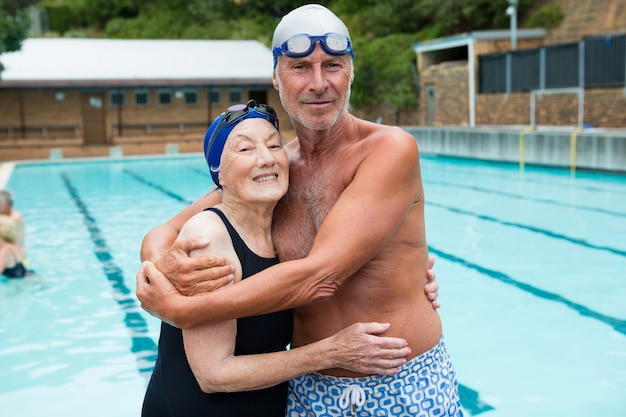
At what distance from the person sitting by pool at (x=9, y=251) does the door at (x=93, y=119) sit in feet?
73.3

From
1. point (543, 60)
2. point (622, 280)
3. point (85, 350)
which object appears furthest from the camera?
point (543, 60)

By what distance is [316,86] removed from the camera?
1.85 m

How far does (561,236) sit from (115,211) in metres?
7.93

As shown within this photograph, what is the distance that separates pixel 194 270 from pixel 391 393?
67 centimetres

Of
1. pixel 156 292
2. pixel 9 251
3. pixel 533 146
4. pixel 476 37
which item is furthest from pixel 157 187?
pixel 156 292

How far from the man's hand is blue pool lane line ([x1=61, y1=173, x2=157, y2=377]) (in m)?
3.58

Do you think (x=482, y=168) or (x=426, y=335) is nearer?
(x=426, y=335)

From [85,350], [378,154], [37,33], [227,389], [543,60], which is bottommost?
[85,350]

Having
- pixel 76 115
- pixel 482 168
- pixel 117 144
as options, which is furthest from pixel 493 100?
pixel 76 115

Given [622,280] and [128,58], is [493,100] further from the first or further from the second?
[622,280]

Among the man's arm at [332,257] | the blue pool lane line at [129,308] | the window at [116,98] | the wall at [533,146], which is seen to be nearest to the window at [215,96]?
the window at [116,98]

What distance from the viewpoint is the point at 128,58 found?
29359mm

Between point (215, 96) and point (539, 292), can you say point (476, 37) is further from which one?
point (539, 292)

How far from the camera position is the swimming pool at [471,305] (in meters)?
4.72
